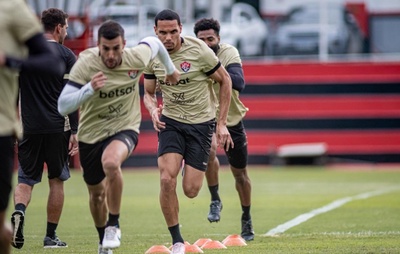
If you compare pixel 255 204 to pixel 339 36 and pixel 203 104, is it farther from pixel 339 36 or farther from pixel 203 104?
pixel 339 36

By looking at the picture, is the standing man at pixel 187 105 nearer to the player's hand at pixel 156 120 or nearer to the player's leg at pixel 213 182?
the player's hand at pixel 156 120

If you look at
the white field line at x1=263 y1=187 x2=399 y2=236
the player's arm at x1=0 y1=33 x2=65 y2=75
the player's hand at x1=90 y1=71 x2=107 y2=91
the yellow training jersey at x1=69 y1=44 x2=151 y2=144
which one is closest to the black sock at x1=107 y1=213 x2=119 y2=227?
the yellow training jersey at x1=69 y1=44 x2=151 y2=144

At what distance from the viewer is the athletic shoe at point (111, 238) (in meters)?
8.68

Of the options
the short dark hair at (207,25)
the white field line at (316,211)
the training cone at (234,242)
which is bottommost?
the white field line at (316,211)

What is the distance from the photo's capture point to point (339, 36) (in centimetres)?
2556

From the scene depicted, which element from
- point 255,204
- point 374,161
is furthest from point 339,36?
point 255,204

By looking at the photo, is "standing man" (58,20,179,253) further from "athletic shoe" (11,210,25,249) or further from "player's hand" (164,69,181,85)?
"athletic shoe" (11,210,25,249)

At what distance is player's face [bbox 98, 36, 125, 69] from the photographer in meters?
8.86

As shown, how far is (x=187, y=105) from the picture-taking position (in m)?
10.6

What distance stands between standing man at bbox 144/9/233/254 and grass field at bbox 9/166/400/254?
3.25 ft

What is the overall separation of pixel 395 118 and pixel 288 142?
268 cm

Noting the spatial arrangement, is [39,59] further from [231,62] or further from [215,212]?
[215,212]

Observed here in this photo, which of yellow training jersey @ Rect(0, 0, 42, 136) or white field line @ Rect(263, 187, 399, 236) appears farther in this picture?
white field line @ Rect(263, 187, 399, 236)

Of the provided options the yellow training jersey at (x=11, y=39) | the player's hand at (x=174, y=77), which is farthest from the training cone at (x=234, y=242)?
the yellow training jersey at (x=11, y=39)
